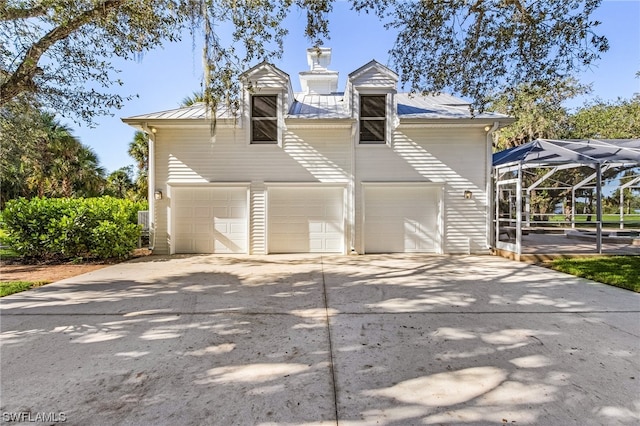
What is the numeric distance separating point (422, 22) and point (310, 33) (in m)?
2.38

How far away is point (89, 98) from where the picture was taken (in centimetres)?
627

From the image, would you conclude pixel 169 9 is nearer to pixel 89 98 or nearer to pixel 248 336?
pixel 89 98

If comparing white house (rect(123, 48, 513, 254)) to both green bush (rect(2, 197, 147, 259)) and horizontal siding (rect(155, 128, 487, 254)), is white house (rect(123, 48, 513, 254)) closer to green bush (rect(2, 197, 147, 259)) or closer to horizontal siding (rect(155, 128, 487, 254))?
horizontal siding (rect(155, 128, 487, 254))

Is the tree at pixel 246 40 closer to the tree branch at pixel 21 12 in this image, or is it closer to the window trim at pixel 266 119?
the tree branch at pixel 21 12

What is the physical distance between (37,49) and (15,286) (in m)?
4.16

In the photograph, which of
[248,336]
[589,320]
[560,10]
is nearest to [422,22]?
[560,10]

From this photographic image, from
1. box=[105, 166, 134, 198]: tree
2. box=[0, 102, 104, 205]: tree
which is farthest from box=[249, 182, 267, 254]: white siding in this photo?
box=[105, 166, 134, 198]: tree

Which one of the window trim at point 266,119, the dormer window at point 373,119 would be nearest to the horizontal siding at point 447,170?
the dormer window at point 373,119

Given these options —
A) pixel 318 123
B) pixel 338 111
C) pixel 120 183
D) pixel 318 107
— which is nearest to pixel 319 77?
pixel 318 107

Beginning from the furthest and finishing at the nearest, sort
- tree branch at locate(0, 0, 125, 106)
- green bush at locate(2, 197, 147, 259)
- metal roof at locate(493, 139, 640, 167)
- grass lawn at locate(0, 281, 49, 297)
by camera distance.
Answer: metal roof at locate(493, 139, 640, 167) → green bush at locate(2, 197, 147, 259) → tree branch at locate(0, 0, 125, 106) → grass lawn at locate(0, 281, 49, 297)

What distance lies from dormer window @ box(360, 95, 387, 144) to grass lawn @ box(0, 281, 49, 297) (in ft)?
26.5

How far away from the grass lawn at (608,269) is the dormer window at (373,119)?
5489mm

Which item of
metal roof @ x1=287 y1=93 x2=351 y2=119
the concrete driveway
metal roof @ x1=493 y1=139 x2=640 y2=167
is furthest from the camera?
metal roof @ x1=287 y1=93 x2=351 y2=119

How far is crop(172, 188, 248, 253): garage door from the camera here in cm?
847
